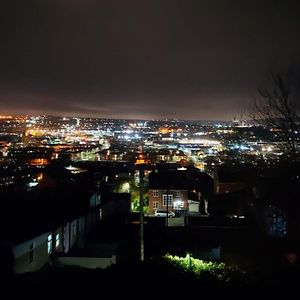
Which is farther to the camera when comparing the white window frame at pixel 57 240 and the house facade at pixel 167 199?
the house facade at pixel 167 199

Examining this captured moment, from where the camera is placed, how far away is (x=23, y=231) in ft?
32.1

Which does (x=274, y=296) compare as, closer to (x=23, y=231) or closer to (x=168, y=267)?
(x=168, y=267)

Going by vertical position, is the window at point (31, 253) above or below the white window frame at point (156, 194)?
below

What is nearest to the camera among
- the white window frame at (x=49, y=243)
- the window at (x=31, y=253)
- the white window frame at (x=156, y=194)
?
the window at (x=31, y=253)

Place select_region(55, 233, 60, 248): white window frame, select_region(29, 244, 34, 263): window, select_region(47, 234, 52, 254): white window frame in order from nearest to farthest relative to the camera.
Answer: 1. select_region(29, 244, 34, 263): window
2. select_region(47, 234, 52, 254): white window frame
3. select_region(55, 233, 60, 248): white window frame

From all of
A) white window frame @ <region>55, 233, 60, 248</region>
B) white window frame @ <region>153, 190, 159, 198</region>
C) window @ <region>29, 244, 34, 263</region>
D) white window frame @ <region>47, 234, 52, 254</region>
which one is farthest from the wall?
white window frame @ <region>153, 190, 159, 198</region>

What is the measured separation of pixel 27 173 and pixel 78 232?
2387 centimetres

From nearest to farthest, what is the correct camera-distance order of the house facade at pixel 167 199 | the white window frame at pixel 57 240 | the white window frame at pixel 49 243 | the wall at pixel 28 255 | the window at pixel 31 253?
the wall at pixel 28 255 < the window at pixel 31 253 < the white window frame at pixel 49 243 < the white window frame at pixel 57 240 < the house facade at pixel 167 199

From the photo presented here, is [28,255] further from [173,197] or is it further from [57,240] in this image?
[173,197]

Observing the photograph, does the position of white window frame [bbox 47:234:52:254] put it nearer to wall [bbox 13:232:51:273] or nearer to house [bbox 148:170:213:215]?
wall [bbox 13:232:51:273]

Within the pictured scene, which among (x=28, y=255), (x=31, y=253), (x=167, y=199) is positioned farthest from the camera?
(x=167, y=199)

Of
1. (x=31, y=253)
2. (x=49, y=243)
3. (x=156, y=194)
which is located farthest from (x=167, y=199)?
(x=31, y=253)

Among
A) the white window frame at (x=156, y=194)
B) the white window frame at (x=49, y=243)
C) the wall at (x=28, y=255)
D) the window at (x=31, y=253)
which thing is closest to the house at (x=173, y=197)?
the white window frame at (x=156, y=194)

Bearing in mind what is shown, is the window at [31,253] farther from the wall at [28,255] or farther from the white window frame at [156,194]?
the white window frame at [156,194]
